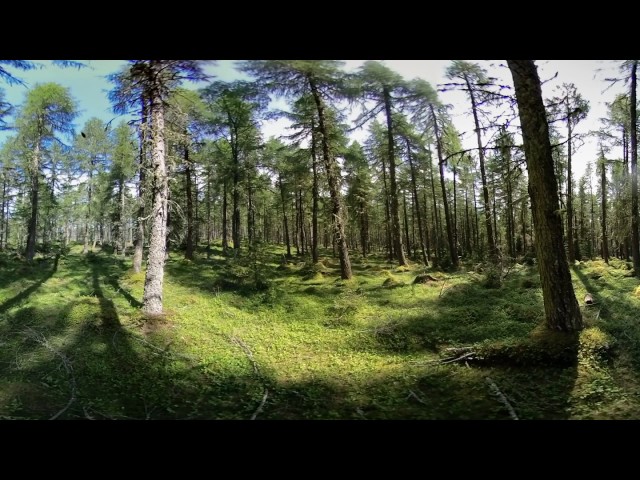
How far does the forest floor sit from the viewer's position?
4.82m

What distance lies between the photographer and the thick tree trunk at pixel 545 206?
18.9 ft

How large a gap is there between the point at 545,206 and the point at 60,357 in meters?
8.93

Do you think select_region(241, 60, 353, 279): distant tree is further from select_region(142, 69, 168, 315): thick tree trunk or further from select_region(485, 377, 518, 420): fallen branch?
select_region(485, 377, 518, 420): fallen branch

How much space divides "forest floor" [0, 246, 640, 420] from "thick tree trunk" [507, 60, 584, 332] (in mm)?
407

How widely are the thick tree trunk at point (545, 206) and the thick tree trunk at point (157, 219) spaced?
7.90m

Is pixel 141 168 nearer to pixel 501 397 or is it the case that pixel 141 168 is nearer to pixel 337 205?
pixel 337 205

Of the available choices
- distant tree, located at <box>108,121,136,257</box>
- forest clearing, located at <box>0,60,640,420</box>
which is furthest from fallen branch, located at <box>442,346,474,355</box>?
distant tree, located at <box>108,121,136,257</box>

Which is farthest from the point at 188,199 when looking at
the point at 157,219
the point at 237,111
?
the point at 237,111

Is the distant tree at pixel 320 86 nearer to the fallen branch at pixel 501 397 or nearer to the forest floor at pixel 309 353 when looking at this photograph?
the forest floor at pixel 309 353
